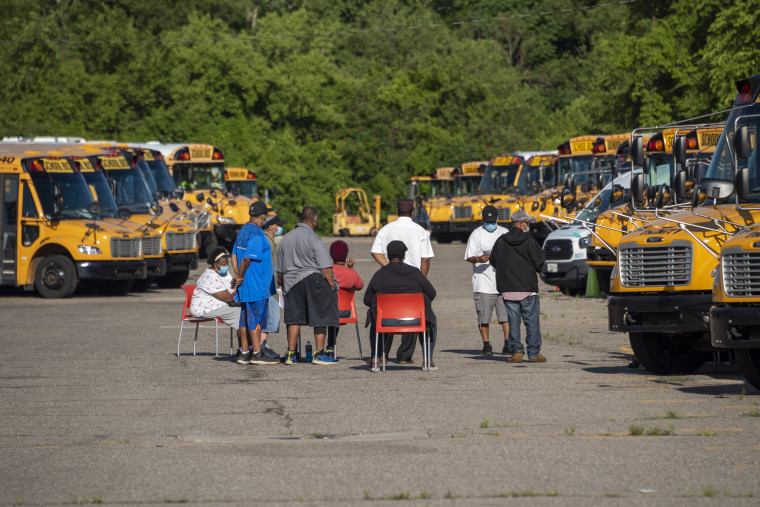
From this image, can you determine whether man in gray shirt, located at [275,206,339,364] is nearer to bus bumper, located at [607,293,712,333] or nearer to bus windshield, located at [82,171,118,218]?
bus bumper, located at [607,293,712,333]

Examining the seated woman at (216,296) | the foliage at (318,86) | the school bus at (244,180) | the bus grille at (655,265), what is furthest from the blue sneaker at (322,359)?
the school bus at (244,180)

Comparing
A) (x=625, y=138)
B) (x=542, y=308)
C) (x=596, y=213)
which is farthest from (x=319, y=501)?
(x=625, y=138)

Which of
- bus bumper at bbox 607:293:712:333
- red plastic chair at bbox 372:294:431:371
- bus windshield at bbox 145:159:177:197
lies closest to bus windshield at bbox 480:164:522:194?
bus windshield at bbox 145:159:177:197

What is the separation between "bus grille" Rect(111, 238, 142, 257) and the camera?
27281 mm

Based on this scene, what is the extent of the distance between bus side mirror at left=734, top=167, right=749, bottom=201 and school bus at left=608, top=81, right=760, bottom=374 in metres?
0.19

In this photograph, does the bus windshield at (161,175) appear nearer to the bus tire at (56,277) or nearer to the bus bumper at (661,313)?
the bus tire at (56,277)

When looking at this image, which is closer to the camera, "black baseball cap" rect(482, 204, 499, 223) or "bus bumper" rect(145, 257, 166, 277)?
"black baseball cap" rect(482, 204, 499, 223)

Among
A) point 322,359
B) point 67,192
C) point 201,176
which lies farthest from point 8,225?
point 201,176

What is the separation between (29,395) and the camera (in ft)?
42.8

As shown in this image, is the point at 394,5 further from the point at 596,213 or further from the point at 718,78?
the point at 596,213

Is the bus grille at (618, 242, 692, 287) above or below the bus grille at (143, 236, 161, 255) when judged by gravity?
below

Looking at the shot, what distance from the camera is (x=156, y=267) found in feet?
94.0

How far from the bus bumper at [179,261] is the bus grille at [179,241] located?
0.49ft

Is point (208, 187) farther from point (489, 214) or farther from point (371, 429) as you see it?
point (371, 429)
